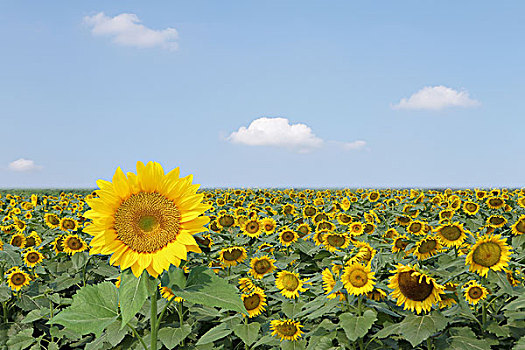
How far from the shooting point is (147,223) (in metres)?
2.10

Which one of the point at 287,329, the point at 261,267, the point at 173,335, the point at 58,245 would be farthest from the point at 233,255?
the point at 58,245

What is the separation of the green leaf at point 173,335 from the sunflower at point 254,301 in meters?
0.63

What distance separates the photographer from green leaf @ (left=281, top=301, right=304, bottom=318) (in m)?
3.91

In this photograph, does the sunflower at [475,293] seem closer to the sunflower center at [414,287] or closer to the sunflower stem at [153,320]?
the sunflower center at [414,287]

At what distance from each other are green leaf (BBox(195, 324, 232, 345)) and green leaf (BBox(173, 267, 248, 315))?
77.7 inches

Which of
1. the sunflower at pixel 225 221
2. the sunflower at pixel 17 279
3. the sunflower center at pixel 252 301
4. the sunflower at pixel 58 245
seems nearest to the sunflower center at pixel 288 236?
the sunflower at pixel 225 221

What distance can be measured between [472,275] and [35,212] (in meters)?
9.12

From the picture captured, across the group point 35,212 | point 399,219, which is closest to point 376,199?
point 399,219

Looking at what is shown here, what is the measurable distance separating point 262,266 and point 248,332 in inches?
35.3

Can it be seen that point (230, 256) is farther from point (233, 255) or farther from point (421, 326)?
point (421, 326)

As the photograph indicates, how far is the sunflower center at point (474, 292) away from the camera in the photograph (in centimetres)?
394

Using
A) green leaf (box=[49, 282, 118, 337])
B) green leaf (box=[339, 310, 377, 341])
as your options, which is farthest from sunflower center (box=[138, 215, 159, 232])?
green leaf (box=[339, 310, 377, 341])

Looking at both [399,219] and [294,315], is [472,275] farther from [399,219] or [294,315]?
[399,219]

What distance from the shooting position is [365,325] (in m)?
3.28
